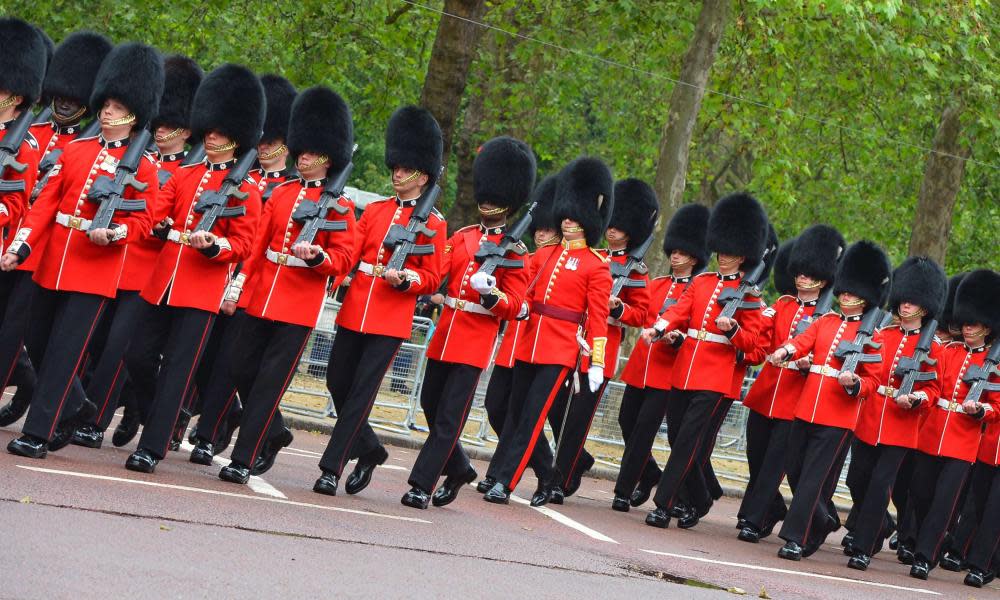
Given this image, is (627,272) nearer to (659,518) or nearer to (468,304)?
(659,518)

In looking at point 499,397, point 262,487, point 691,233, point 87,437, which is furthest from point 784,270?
point 87,437

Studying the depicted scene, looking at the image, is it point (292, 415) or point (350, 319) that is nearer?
point (350, 319)

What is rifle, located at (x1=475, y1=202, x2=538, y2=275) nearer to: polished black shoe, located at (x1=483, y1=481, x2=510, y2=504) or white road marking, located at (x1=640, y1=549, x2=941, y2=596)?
polished black shoe, located at (x1=483, y1=481, x2=510, y2=504)

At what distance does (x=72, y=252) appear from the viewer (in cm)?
781

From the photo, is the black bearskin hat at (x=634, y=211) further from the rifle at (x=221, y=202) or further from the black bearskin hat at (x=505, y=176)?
the rifle at (x=221, y=202)

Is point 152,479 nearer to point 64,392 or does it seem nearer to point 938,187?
point 64,392

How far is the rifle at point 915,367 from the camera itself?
10.8 m

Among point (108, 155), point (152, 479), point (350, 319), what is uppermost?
point (108, 155)

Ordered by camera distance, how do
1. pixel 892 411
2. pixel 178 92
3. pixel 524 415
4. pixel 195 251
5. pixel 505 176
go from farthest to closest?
pixel 892 411
pixel 524 415
pixel 505 176
pixel 178 92
pixel 195 251

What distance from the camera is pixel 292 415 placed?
14.0 meters

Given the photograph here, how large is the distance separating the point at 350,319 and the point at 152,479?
4.98 feet

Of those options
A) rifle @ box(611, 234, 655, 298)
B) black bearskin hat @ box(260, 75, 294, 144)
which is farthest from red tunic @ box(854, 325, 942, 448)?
black bearskin hat @ box(260, 75, 294, 144)

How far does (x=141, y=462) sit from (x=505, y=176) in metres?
3.01

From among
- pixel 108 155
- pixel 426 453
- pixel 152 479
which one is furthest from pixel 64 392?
pixel 426 453
